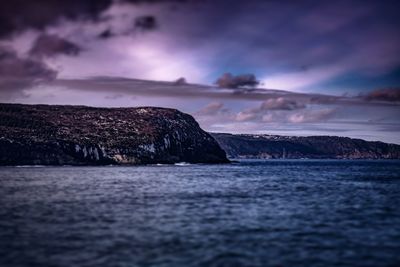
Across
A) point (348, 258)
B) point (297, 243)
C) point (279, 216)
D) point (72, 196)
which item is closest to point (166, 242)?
point (297, 243)

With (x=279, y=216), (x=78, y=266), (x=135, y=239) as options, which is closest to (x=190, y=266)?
(x=78, y=266)

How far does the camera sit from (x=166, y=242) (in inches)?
1179

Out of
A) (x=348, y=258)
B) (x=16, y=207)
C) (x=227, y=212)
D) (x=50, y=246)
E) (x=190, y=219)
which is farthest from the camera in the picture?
(x=16, y=207)

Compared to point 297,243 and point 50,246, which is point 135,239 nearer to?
point 50,246

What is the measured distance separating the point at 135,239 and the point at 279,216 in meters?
16.7

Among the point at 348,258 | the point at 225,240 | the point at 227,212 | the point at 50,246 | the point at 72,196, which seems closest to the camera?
the point at 348,258

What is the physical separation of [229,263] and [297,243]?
7.29 metres

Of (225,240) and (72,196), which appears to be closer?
(225,240)

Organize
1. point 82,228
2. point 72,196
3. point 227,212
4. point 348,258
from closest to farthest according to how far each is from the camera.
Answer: point 348,258 < point 82,228 < point 227,212 < point 72,196

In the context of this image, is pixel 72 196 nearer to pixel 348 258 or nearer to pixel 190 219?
pixel 190 219

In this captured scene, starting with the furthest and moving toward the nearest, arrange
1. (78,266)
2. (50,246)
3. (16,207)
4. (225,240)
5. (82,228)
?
(16,207) → (82,228) → (225,240) → (50,246) → (78,266)

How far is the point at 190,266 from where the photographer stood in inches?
938

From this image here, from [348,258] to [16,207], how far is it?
36510 millimetres

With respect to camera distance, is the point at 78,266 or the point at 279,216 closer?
the point at 78,266
